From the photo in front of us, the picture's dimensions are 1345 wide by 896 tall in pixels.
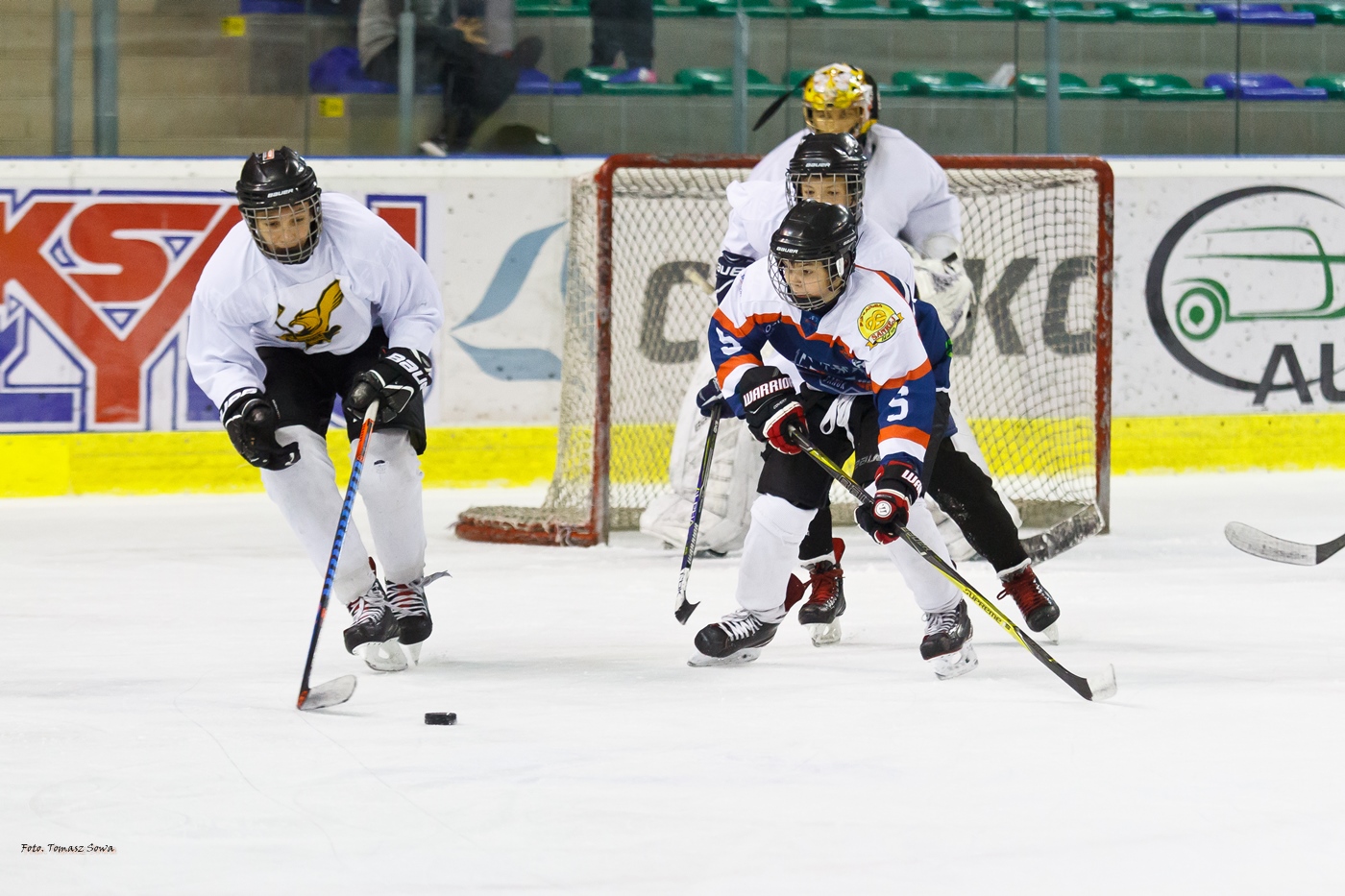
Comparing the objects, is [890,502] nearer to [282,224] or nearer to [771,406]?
[771,406]

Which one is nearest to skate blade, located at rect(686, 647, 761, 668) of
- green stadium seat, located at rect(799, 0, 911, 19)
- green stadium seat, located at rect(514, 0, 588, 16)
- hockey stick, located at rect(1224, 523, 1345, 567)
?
hockey stick, located at rect(1224, 523, 1345, 567)

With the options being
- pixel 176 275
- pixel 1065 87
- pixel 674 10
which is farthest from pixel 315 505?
pixel 1065 87

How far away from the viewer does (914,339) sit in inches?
108

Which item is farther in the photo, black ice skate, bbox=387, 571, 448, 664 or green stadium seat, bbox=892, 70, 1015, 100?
green stadium seat, bbox=892, 70, 1015, 100

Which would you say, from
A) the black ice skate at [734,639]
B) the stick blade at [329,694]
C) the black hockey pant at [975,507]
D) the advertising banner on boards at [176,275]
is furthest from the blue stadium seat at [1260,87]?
the stick blade at [329,694]

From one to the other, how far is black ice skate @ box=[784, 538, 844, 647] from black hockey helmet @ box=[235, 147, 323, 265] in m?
1.11

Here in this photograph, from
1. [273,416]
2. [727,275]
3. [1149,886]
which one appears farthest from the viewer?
[727,275]

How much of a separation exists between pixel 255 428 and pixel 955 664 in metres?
→ 1.25

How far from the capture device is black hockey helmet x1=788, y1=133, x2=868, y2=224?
3.01 m

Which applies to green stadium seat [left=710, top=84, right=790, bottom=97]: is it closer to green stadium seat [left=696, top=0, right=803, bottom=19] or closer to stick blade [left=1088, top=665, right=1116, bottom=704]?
green stadium seat [left=696, top=0, right=803, bottom=19]

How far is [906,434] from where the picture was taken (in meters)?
2.68

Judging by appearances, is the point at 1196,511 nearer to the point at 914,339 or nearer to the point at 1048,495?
the point at 1048,495

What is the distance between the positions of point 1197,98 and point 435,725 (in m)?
4.68

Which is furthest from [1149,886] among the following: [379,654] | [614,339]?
[614,339]
